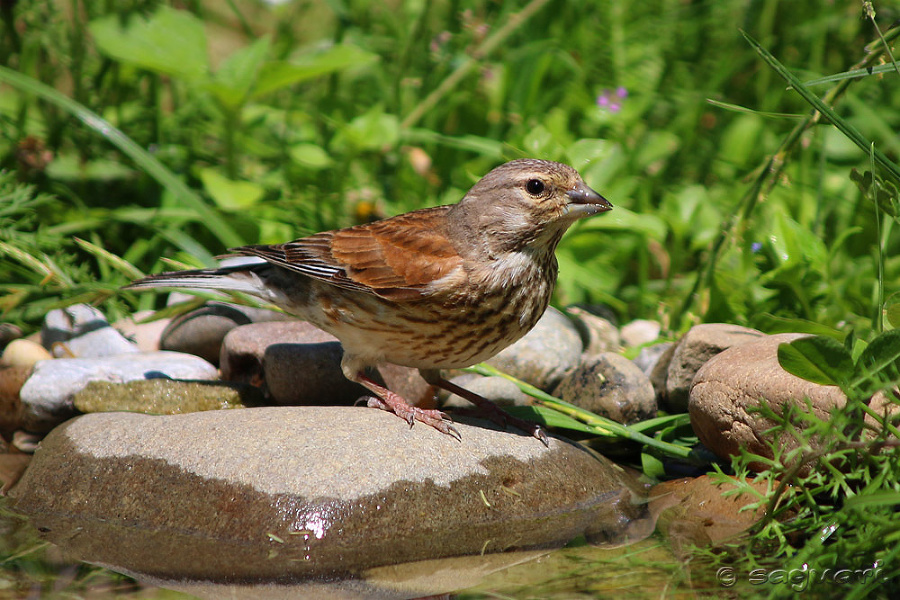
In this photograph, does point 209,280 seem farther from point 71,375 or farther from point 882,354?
point 882,354

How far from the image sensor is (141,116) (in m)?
5.79

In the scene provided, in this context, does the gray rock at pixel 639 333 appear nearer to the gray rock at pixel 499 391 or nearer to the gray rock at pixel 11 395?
the gray rock at pixel 499 391

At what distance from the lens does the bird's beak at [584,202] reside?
366 centimetres

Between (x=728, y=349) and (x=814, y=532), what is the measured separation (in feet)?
3.23

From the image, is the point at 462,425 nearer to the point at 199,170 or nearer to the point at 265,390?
the point at 265,390

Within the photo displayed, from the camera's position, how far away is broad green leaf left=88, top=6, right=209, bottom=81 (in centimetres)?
487

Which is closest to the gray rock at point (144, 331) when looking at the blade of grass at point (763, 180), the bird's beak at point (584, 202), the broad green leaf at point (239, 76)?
the broad green leaf at point (239, 76)

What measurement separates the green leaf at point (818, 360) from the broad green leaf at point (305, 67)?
120 inches

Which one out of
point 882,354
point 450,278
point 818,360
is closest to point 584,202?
point 450,278

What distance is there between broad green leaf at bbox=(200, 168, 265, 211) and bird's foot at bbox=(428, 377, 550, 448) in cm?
163

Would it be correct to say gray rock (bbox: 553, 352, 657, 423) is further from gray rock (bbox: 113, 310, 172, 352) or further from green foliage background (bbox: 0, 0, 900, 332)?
gray rock (bbox: 113, 310, 172, 352)

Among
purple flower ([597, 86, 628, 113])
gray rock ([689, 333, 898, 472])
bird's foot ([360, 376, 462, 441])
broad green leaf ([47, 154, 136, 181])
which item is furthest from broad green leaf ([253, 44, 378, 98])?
gray rock ([689, 333, 898, 472])

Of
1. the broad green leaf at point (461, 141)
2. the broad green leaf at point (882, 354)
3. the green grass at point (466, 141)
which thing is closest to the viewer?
the broad green leaf at point (882, 354)

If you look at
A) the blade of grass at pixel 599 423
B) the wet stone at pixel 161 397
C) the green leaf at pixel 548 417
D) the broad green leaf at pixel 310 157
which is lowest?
the wet stone at pixel 161 397
